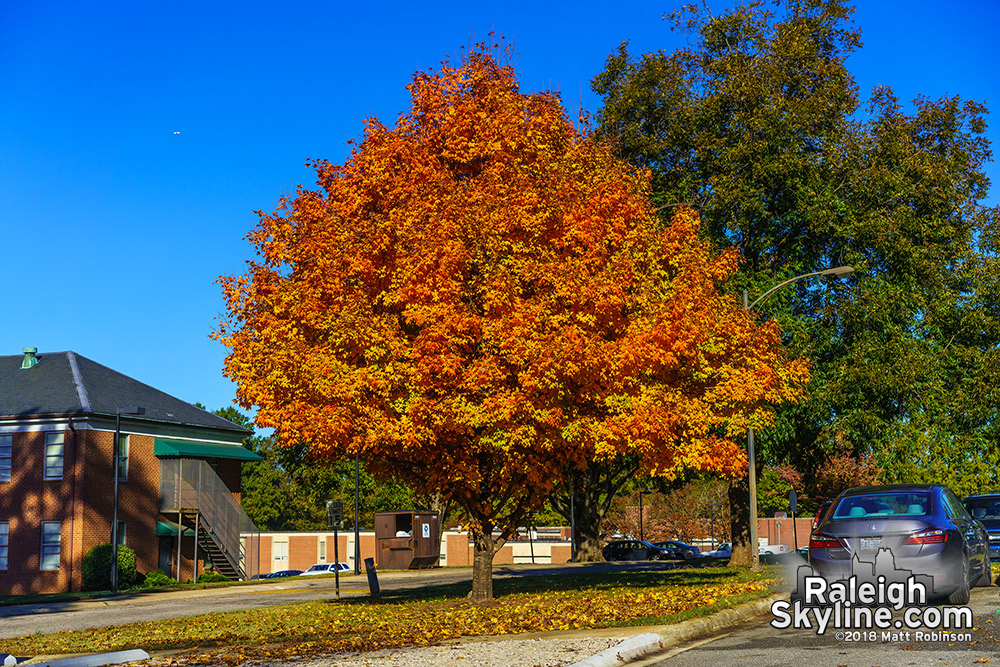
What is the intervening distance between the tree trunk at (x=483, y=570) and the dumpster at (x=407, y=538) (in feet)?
83.5

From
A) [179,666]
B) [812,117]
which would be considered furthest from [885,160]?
[179,666]

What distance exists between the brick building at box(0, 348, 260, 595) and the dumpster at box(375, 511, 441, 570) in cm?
609

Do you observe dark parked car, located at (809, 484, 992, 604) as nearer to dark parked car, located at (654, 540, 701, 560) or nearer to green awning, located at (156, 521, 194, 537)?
green awning, located at (156, 521, 194, 537)

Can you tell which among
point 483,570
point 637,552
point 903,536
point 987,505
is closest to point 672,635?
point 903,536

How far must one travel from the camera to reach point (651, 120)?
2931 cm

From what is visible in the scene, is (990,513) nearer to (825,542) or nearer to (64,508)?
(825,542)

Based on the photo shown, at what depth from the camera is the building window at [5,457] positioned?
126ft

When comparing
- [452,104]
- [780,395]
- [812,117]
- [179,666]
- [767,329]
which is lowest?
[179,666]

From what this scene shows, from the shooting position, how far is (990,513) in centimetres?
2138

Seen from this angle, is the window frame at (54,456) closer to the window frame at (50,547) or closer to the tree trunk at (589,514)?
the window frame at (50,547)

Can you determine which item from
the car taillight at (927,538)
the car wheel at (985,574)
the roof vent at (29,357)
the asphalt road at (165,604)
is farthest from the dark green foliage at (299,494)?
the car taillight at (927,538)

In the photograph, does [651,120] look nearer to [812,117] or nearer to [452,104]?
[812,117]

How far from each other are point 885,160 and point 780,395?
11.5 m

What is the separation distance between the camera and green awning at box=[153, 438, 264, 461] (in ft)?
135
